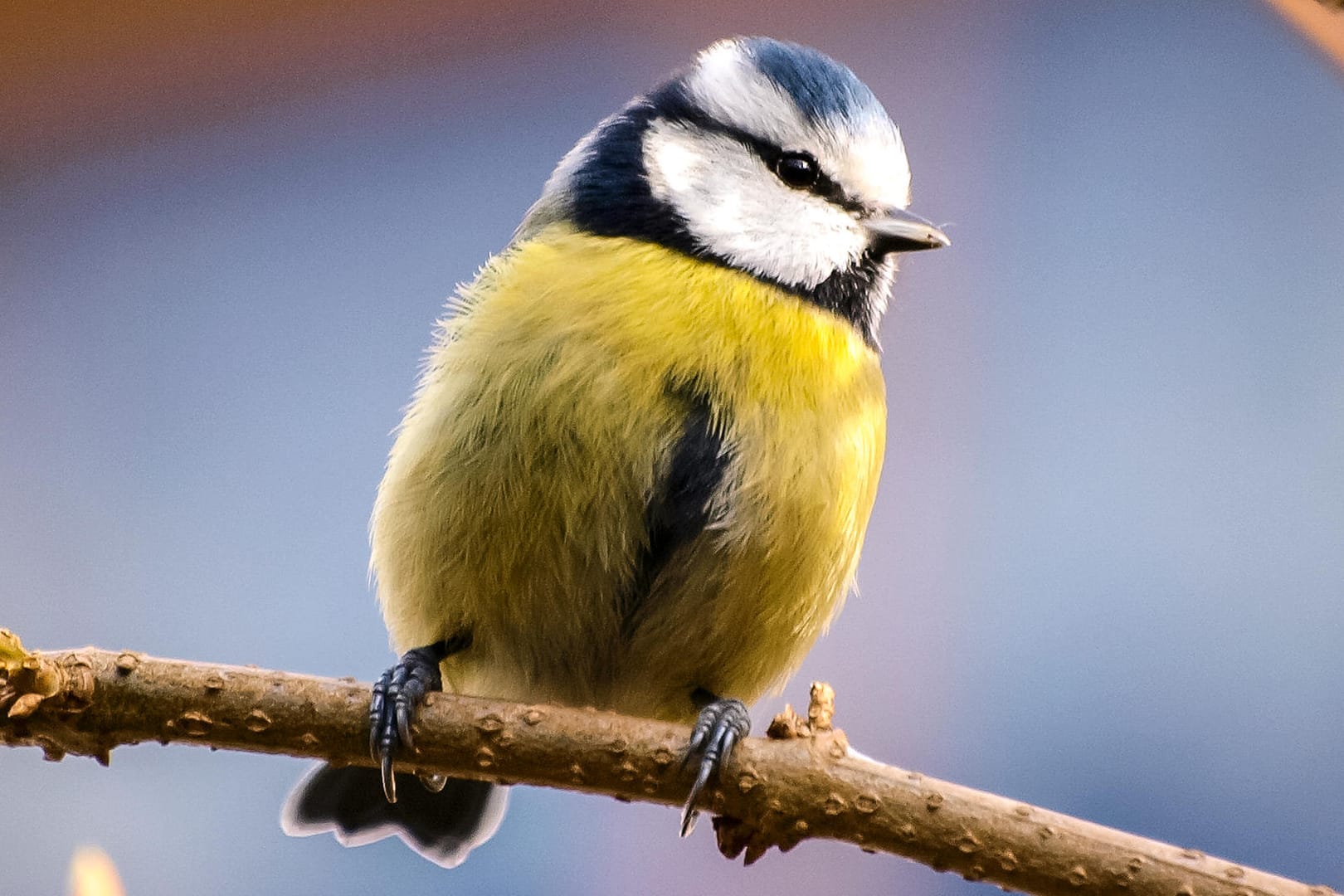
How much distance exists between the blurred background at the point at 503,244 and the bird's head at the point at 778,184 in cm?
16

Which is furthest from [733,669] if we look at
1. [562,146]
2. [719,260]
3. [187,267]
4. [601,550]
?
[187,267]

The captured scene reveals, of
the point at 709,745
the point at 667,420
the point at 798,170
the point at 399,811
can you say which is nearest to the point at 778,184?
the point at 798,170

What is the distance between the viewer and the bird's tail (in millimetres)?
995

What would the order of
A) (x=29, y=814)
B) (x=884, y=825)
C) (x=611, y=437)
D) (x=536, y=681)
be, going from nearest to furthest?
1. (x=884, y=825)
2. (x=611, y=437)
3. (x=536, y=681)
4. (x=29, y=814)

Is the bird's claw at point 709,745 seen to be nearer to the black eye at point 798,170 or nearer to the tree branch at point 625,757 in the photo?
the tree branch at point 625,757

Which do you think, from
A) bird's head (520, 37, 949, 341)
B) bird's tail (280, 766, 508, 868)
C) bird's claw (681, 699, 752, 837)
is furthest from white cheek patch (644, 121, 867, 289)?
bird's tail (280, 766, 508, 868)

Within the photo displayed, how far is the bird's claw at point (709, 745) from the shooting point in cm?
75

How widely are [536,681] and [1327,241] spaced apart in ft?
2.60

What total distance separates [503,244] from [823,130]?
0.92 ft

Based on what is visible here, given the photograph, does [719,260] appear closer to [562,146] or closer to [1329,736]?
[562,146]

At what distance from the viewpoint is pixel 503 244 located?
40.5 inches

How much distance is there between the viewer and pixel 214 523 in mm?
1146

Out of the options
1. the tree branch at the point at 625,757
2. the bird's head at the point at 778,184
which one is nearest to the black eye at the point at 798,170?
the bird's head at the point at 778,184

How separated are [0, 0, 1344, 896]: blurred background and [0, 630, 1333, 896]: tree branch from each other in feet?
1.13
